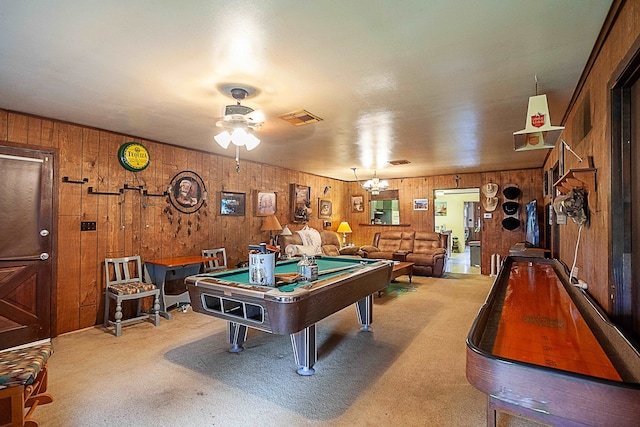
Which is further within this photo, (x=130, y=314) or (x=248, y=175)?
(x=248, y=175)

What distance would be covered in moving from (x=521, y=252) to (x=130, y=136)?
19.3 ft

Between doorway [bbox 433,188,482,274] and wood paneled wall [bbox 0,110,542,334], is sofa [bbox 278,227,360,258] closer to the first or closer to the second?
wood paneled wall [bbox 0,110,542,334]

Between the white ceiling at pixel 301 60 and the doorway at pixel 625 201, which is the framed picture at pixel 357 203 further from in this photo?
the doorway at pixel 625 201

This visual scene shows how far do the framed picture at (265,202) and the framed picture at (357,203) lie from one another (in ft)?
10.8

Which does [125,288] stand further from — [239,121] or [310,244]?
[310,244]

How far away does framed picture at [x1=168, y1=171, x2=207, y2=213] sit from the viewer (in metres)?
4.79

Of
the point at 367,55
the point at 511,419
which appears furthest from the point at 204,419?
the point at 367,55

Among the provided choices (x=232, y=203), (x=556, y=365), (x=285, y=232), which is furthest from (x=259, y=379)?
(x=285, y=232)

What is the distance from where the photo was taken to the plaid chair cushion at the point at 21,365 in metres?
1.76

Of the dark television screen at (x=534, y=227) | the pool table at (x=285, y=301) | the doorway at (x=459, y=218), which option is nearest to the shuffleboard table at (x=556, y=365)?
the pool table at (x=285, y=301)

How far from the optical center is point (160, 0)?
1.61m

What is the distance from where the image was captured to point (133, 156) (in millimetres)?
4250

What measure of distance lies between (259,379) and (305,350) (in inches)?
16.5

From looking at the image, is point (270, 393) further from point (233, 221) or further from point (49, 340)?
point (233, 221)
